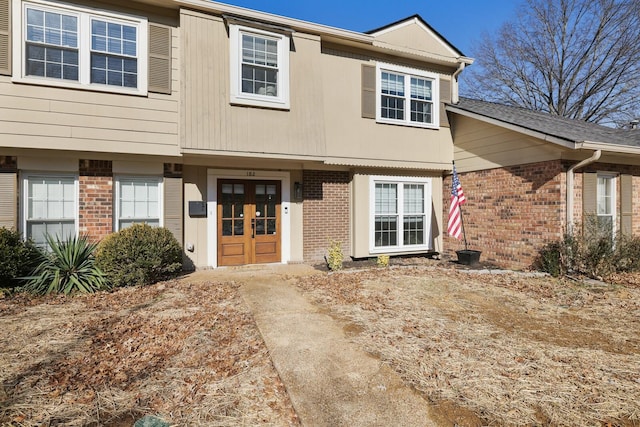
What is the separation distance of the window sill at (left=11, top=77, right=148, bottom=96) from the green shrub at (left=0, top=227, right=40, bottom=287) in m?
2.72

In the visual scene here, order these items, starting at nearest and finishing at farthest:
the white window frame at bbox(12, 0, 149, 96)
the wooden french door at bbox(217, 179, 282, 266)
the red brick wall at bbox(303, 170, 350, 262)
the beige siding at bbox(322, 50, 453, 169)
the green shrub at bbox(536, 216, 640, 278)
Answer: the white window frame at bbox(12, 0, 149, 96), the green shrub at bbox(536, 216, 640, 278), the wooden french door at bbox(217, 179, 282, 266), the beige siding at bbox(322, 50, 453, 169), the red brick wall at bbox(303, 170, 350, 262)

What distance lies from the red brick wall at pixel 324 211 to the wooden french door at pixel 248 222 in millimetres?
782

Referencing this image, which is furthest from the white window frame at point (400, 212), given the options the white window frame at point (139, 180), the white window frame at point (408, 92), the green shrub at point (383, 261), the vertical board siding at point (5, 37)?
the vertical board siding at point (5, 37)

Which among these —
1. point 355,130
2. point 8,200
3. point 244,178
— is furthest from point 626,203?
point 8,200

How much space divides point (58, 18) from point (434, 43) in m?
9.09

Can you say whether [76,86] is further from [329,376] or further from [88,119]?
[329,376]

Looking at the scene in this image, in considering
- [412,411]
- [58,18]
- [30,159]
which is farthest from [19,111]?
[412,411]

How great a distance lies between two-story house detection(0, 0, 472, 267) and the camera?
649cm

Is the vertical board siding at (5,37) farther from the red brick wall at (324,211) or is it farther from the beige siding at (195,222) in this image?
Answer: the red brick wall at (324,211)

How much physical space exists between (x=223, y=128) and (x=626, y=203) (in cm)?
1011

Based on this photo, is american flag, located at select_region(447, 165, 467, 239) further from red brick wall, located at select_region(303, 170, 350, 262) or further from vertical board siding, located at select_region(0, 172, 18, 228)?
vertical board siding, located at select_region(0, 172, 18, 228)

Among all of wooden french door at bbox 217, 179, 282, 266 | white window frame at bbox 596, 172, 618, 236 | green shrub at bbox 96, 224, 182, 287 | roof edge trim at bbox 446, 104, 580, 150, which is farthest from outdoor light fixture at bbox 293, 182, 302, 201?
white window frame at bbox 596, 172, 618, 236

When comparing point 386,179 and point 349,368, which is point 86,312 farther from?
point 386,179

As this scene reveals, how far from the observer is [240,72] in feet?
24.4
